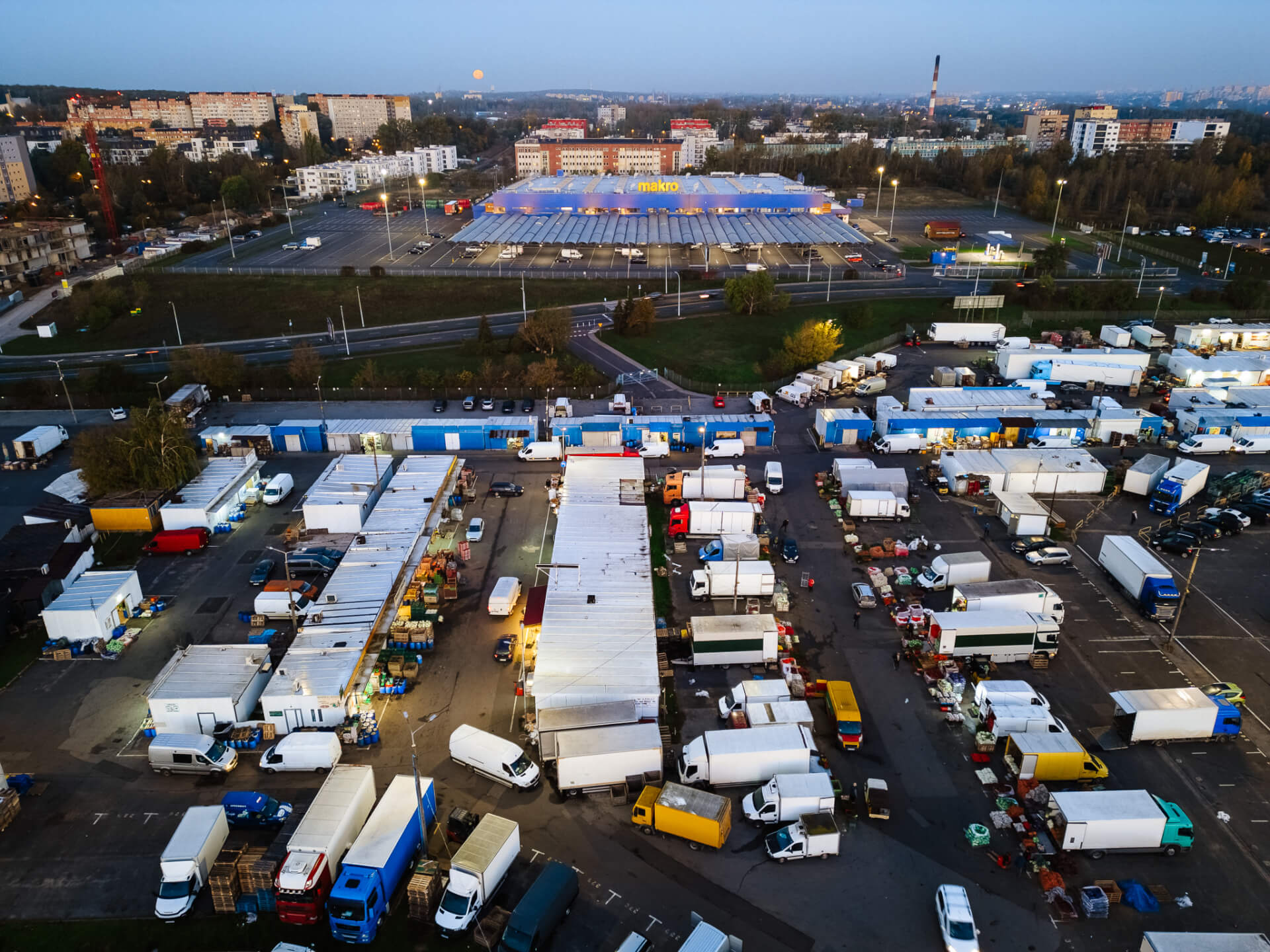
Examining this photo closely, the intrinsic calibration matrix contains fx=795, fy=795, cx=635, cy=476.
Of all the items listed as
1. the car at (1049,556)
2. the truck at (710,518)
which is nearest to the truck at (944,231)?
the car at (1049,556)

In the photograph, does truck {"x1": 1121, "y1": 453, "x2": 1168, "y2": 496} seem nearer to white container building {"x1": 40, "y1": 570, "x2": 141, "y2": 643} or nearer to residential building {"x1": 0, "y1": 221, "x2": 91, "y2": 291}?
white container building {"x1": 40, "y1": 570, "x2": 141, "y2": 643}

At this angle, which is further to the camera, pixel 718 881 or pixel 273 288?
pixel 273 288

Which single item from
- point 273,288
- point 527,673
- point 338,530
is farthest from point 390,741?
point 273,288

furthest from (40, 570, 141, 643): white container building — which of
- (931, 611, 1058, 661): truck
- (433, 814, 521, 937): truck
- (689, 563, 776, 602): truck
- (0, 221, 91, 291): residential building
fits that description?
(0, 221, 91, 291): residential building

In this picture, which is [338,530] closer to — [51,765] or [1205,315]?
[51,765]

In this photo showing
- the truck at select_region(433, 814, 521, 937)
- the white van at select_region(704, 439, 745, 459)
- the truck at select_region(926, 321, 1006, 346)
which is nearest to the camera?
the truck at select_region(433, 814, 521, 937)

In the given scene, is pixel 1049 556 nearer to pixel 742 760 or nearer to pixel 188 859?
pixel 742 760
